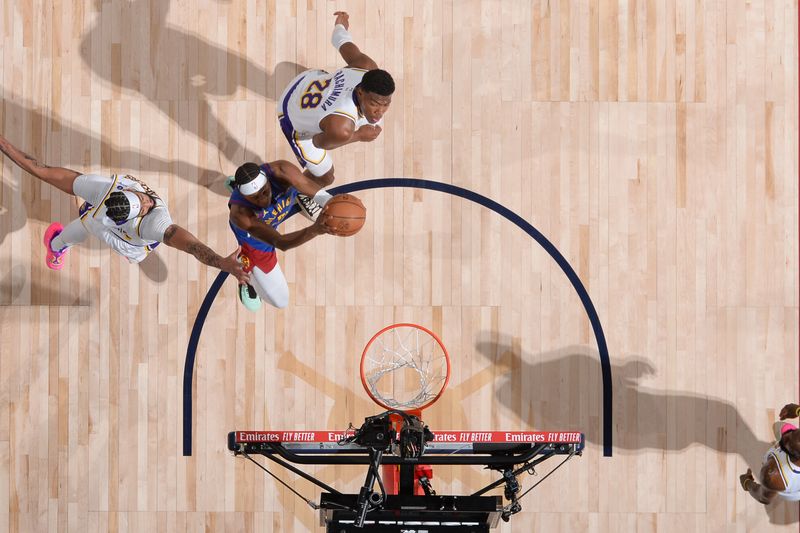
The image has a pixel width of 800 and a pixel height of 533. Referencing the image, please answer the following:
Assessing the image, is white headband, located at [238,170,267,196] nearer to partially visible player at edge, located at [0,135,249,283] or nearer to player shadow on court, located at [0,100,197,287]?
partially visible player at edge, located at [0,135,249,283]

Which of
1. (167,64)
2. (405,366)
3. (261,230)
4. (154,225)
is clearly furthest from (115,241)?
(405,366)

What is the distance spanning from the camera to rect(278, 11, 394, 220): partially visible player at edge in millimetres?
6711

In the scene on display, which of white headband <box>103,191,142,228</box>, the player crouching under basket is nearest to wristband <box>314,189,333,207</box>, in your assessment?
the player crouching under basket

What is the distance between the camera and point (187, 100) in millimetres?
8531

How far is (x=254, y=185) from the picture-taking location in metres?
6.71

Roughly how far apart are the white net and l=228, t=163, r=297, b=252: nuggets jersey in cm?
154

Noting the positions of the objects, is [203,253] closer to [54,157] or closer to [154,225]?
[154,225]

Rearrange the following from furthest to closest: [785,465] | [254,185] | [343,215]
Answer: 1. [785,465]
2. [254,185]
3. [343,215]

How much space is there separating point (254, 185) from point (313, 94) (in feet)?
3.61

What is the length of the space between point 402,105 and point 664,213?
3061 mm

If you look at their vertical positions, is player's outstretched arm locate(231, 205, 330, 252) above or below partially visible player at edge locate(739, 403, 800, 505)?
above

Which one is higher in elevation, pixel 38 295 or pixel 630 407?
pixel 38 295

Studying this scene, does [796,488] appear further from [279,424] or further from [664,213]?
[279,424]

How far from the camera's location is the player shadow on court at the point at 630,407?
841 centimetres
